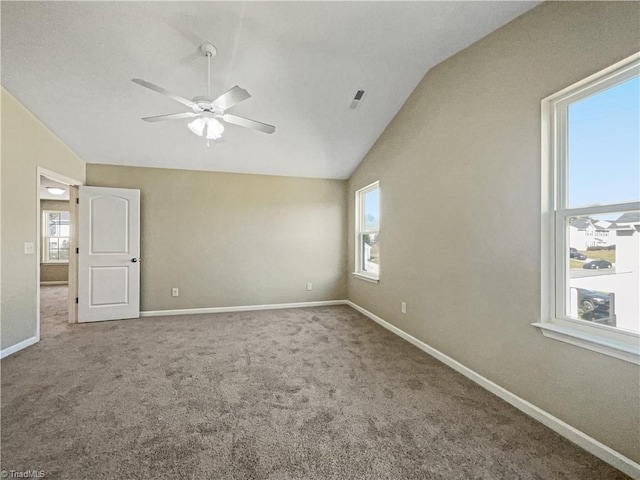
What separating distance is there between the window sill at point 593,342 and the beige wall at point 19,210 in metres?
4.86

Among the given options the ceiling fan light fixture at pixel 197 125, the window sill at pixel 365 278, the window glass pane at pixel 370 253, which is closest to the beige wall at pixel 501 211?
the window sill at pixel 365 278

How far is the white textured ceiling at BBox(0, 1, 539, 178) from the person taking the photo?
213 centimetres

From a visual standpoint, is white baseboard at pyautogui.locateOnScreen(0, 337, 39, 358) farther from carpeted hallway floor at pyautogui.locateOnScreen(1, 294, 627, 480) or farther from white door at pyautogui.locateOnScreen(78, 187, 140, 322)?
white door at pyautogui.locateOnScreen(78, 187, 140, 322)

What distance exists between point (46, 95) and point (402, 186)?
4035 mm

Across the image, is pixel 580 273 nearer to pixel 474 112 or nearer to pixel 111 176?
pixel 474 112

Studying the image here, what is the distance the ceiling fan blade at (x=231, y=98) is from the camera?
193 centimetres

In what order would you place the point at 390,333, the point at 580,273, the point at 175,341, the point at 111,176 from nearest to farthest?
1. the point at 580,273
2. the point at 175,341
3. the point at 390,333
4. the point at 111,176

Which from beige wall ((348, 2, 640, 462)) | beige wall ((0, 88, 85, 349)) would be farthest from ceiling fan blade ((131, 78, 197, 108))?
beige wall ((348, 2, 640, 462))

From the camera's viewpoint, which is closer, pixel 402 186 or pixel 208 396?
pixel 208 396

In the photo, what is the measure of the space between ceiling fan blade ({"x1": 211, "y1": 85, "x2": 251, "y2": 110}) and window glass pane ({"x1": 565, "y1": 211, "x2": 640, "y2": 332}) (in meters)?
2.39

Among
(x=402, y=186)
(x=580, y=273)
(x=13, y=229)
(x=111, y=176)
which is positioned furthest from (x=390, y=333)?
(x=111, y=176)

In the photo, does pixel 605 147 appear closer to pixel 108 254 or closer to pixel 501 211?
pixel 501 211

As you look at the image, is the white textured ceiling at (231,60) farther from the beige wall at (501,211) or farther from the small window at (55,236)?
the small window at (55,236)

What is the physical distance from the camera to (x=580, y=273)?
1812 mm
